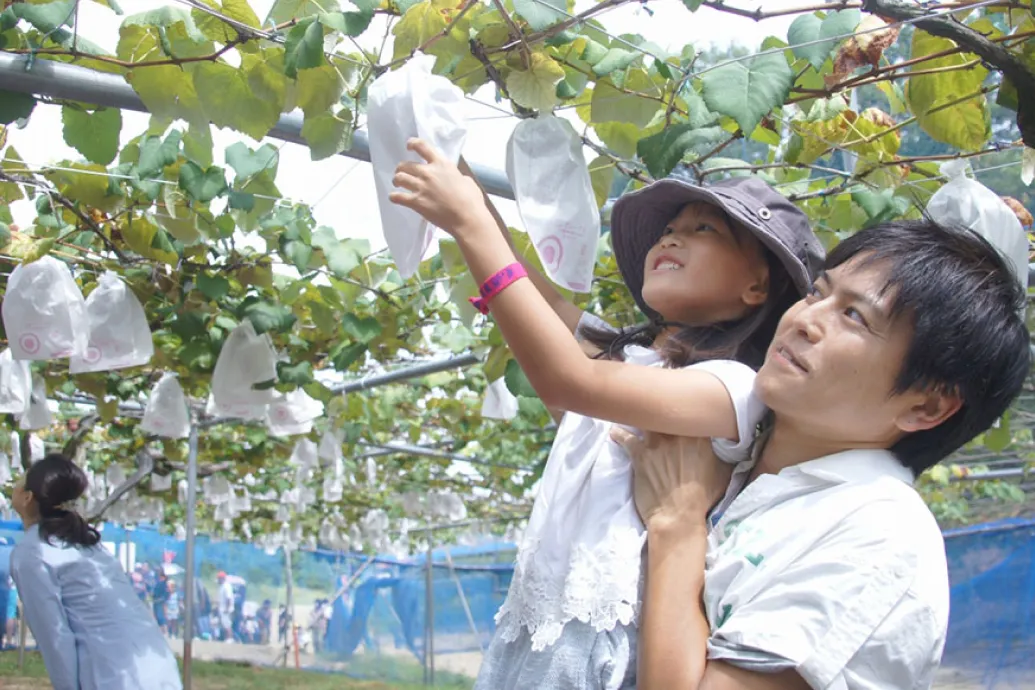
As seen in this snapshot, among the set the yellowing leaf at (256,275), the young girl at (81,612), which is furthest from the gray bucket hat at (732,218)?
the young girl at (81,612)

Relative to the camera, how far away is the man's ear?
1.10 m

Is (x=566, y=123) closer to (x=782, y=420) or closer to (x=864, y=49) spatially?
(x=864, y=49)

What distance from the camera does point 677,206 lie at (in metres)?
1.39

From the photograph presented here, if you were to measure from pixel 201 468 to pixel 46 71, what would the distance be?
7.39 m

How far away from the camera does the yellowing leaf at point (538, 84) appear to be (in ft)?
5.46

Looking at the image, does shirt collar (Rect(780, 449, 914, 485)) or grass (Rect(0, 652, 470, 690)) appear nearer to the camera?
shirt collar (Rect(780, 449, 914, 485))

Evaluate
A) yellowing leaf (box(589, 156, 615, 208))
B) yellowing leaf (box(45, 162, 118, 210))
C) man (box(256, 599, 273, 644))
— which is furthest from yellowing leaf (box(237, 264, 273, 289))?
man (box(256, 599, 273, 644))

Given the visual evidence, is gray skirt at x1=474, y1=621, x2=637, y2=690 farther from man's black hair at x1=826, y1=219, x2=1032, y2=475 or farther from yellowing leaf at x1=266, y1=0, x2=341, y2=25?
yellowing leaf at x1=266, y1=0, x2=341, y2=25

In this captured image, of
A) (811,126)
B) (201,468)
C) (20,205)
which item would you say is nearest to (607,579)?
(811,126)

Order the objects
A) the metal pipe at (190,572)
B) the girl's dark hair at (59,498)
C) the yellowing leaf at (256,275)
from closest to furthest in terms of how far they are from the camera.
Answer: the girl's dark hair at (59,498)
the yellowing leaf at (256,275)
the metal pipe at (190,572)

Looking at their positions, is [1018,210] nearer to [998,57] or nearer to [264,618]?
[998,57]

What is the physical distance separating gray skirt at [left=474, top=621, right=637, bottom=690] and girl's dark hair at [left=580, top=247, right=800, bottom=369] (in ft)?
1.03

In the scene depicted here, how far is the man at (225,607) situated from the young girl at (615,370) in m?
12.5

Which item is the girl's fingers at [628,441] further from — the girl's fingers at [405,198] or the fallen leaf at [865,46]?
the fallen leaf at [865,46]
